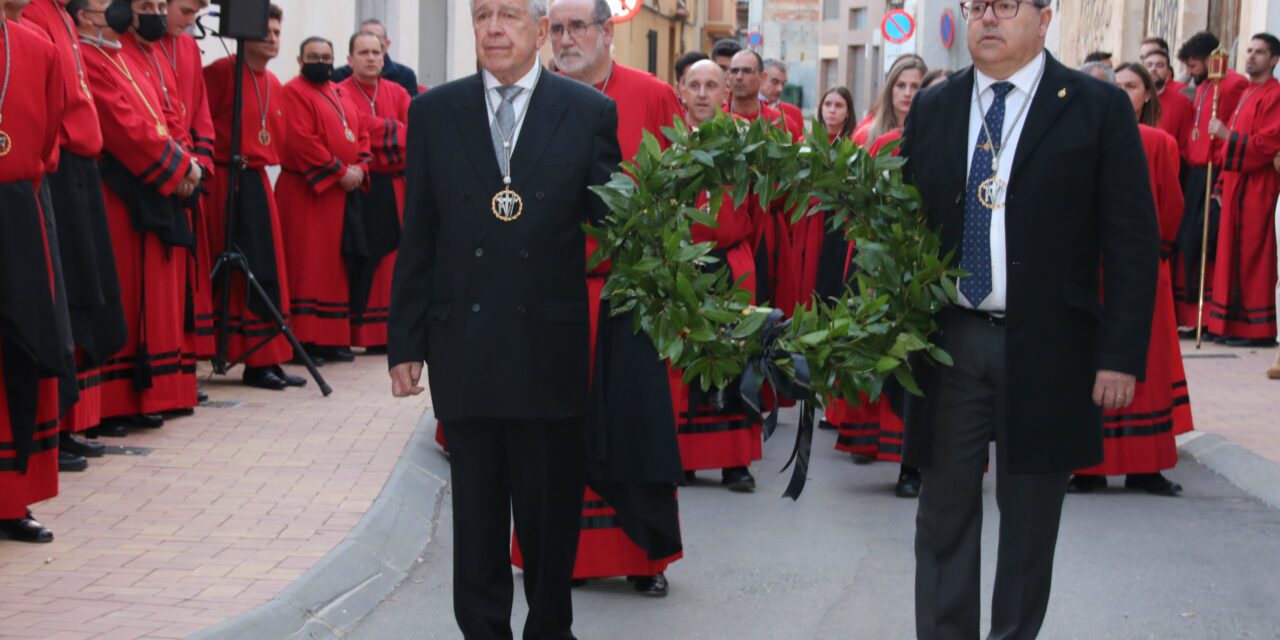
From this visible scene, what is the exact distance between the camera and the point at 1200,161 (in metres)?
16.1

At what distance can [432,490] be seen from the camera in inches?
352

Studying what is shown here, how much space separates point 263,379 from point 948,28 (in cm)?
2296

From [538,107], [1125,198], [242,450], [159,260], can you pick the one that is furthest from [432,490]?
[1125,198]

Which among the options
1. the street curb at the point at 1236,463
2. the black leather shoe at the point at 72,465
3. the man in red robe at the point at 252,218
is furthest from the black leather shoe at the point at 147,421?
the street curb at the point at 1236,463

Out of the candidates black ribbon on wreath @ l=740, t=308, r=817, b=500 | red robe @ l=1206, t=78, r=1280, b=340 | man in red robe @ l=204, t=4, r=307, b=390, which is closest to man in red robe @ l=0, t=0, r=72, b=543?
black ribbon on wreath @ l=740, t=308, r=817, b=500

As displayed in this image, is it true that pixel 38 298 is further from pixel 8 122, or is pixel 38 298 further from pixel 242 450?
pixel 242 450

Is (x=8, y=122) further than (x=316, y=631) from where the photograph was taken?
Yes

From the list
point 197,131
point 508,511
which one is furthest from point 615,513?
point 197,131

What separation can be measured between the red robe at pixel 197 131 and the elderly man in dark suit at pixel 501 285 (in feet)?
18.3

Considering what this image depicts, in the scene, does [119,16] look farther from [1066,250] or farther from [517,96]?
[1066,250]

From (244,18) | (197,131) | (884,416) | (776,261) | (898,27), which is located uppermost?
(898,27)

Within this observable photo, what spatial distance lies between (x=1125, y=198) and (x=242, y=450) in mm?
5633

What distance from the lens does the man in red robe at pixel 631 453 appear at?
640cm

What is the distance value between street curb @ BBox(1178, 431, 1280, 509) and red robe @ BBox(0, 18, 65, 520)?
602 cm
